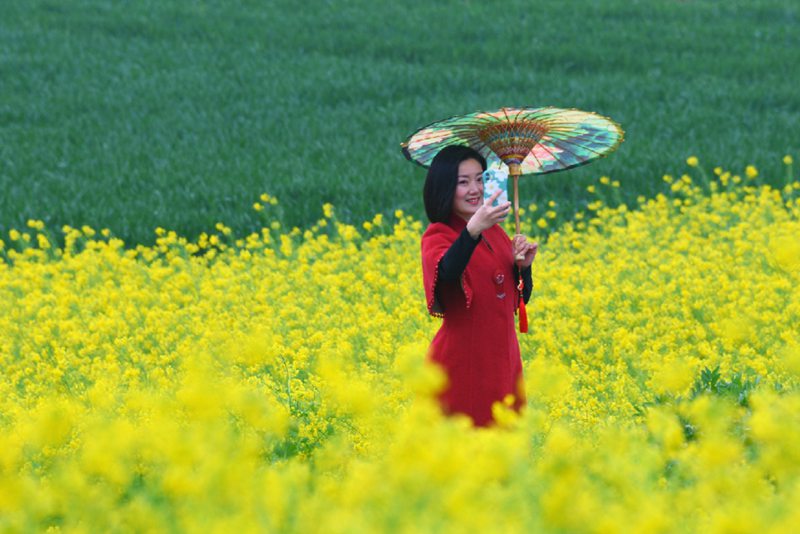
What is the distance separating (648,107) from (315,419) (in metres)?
8.68

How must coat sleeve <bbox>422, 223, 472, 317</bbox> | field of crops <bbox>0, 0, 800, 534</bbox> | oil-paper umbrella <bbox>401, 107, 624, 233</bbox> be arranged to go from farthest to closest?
oil-paper umbrella <bbox>401, 107, 624, 233</bbox>
coat sleeve <bbox>422, 223, 472, 317</bbox>
field of crops <bbox>0, 0, 800, 534</bbox>

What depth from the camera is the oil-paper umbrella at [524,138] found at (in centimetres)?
456

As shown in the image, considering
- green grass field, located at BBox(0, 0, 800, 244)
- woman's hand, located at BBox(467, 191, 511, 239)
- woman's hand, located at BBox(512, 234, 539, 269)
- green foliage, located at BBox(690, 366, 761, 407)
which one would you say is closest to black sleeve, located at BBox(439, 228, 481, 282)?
woman's hand, located at BBox(467, 191, 511, 239)

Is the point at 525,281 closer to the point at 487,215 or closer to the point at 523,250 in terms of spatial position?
the point at 523,250

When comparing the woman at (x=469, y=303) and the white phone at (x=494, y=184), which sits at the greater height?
the white phone at (x=494, y=184)

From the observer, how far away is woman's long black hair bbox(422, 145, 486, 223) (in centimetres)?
422

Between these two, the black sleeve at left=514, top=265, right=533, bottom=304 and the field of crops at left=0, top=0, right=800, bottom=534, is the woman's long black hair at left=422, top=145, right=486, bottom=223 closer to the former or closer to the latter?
the black sleeve at left=514, top=265, right=533, bottom=304

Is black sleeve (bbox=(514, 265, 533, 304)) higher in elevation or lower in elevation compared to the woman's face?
lower

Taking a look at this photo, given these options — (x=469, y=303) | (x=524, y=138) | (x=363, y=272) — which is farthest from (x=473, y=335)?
(x=363, y=272)

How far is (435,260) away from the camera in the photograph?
414 centimetres

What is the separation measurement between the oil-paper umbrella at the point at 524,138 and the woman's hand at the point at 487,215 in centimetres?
49

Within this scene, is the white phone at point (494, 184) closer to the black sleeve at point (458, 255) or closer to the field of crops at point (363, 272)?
the black sleeve at point (458, 255)

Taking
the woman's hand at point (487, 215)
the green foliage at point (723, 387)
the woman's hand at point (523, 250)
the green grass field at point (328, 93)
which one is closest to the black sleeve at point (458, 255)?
the woman's hand at point (487, 215)

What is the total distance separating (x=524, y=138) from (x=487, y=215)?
32.4 inches
